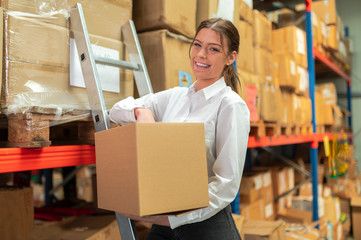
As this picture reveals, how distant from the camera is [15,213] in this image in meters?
1.88

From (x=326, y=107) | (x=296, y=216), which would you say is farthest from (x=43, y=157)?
(x=326, y=107)

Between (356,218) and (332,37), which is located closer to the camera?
(356,218)

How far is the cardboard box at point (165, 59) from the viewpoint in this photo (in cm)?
210

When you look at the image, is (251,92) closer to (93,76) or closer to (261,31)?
(261,31)

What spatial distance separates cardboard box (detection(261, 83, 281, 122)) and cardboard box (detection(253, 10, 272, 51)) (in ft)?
1.45

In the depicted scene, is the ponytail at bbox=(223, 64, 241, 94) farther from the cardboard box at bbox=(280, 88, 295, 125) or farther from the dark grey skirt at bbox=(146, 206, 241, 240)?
the cardboard box at bbox=(280, 88, 295, 125)

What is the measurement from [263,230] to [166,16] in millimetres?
1770

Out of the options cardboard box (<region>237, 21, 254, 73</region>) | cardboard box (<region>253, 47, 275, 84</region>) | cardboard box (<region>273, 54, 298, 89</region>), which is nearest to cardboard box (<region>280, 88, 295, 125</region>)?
cardboard box (<region>273, 54, 298, 89</region>)

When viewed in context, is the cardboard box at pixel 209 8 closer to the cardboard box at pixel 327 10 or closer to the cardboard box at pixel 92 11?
the cardboard box at pixel 92 11

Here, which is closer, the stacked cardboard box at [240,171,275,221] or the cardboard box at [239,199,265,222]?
the cardboard box at [239,199,265,222]

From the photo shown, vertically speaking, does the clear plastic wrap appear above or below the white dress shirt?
above

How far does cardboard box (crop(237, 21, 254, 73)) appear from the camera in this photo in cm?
287

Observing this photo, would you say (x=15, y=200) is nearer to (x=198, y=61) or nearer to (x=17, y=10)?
(x=17, y=10)

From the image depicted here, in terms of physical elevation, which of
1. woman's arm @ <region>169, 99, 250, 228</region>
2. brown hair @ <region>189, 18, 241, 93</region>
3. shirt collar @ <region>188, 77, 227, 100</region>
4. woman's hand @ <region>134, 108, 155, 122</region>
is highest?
brown hair @ <region>189, 18, 241, 93</region>
